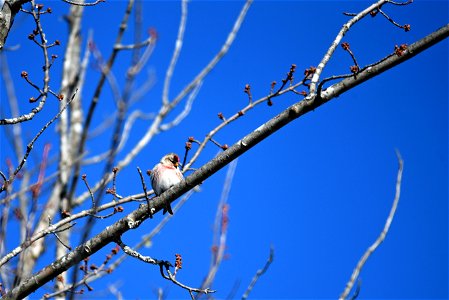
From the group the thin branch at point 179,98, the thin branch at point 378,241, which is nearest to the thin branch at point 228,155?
the thin branch at point 378,241

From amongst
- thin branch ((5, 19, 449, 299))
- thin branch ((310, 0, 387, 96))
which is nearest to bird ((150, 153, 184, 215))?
thin branch ((5, 19, 449, 299))

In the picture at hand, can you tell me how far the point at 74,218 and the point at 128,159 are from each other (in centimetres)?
352

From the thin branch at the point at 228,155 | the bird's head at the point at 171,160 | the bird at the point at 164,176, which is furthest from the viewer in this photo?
the bird's head at the point at 171,160

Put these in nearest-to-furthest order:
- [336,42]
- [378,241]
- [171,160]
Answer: [336,42] → [378,241] → [171,160]

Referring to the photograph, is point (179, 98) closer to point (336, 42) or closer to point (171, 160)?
point (171, 160)

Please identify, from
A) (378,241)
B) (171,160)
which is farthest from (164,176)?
(378,241)

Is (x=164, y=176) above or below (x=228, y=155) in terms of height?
above

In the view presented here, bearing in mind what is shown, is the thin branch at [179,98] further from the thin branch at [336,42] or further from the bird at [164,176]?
the thin branch at [336,42]

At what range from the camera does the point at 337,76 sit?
120 inches

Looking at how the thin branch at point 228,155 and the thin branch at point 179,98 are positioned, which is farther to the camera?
the thin branch at point 179,98

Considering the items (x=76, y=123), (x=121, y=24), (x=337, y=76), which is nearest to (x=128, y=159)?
(x=76, y=123)

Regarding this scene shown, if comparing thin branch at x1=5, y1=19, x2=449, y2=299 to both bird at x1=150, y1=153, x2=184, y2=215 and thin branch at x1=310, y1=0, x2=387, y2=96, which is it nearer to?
thin branch at x1=310, y1=0, x2=387, y2=96

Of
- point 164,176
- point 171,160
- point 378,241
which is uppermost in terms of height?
point 171,160

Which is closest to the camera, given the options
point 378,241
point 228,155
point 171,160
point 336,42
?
point 228,155
